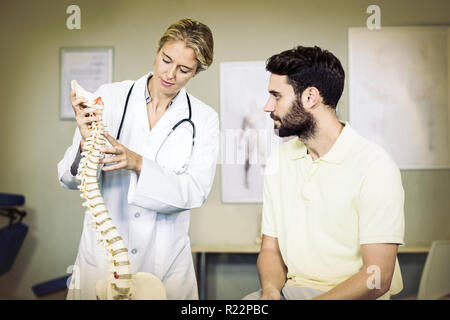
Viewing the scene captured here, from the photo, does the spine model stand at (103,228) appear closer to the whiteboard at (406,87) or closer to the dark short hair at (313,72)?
the dark short hair at (313,72)

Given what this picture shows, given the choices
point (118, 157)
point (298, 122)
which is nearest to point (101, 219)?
point (118, 157)

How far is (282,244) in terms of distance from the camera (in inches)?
50.5

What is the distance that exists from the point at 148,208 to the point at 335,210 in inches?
22.1

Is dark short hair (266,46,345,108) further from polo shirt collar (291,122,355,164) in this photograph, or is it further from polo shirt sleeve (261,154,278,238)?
polo shirt sleeve (261,154,278,238)

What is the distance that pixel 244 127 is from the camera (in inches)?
58.4

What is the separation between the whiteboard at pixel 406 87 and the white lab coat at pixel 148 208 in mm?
605

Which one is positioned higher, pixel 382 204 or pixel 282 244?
pixel 382 204

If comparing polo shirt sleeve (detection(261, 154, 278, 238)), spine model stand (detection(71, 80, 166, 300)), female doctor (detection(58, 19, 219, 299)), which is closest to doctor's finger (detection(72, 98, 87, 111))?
spine model stand (detection(71, 80, 166, 300))

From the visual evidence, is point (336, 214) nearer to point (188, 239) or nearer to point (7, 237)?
point (188, 239)

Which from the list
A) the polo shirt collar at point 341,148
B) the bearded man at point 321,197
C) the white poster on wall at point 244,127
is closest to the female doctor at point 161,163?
the white poster on wall at point 244,127

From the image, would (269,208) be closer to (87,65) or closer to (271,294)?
(271,294)

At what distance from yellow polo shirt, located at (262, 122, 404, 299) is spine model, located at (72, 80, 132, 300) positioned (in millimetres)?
451

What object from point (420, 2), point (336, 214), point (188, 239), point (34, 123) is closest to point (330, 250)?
point (336, 214)
